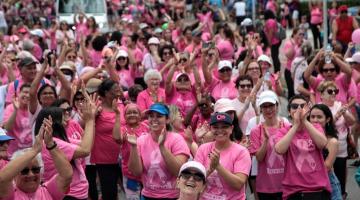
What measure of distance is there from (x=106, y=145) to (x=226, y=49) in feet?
21.5

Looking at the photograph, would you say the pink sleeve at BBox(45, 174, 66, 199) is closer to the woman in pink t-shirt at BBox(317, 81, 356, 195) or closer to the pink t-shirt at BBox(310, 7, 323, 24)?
the woman in pink t-shirt at BBox(317, 81, 356, 195)

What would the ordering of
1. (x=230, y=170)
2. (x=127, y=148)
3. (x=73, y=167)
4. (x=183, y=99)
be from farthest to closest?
(x=183, y=99) → (x=127, y=148) → (x=73, y=167) → (x=230, y=170)

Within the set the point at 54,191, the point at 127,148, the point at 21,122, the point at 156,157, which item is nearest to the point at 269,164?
the point at 156,157

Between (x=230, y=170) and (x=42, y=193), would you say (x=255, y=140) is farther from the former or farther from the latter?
(x=42, y=193)

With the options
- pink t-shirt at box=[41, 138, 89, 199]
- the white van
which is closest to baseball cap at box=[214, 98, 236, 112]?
pink t-shirt at box=[41, 138, 89, 199]

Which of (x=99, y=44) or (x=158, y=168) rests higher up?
(x=99, y=44)

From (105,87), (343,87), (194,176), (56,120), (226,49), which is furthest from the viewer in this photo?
(226,49)

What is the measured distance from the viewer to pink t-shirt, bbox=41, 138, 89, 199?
7.20m

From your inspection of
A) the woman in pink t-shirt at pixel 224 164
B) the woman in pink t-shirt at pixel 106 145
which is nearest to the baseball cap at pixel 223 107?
the woman in pink t-shirt at pixel 106 145

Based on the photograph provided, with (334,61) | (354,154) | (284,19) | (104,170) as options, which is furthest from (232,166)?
(284,19)

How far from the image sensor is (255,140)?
8.25 meters

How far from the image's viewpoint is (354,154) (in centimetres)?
1014

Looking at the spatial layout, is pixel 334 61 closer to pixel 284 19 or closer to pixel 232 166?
pixel 232 166

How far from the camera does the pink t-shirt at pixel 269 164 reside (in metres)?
8.14
